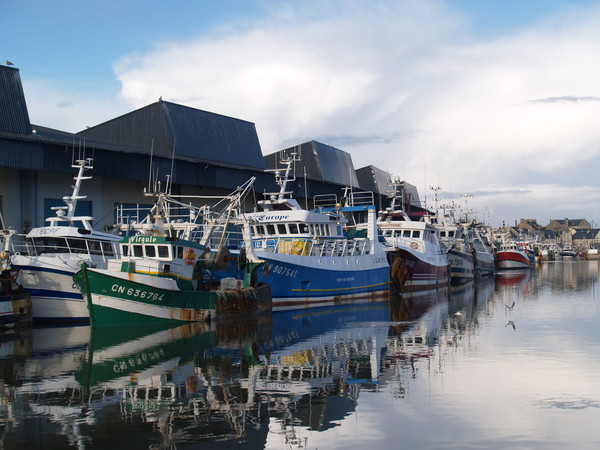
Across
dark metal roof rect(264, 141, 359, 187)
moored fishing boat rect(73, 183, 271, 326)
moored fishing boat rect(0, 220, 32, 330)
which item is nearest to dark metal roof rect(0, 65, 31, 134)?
moored fishing boat rect(0, 220, 32, 330)

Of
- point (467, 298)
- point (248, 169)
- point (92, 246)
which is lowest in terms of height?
point (467, 298)

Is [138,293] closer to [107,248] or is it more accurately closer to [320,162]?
[107,248]

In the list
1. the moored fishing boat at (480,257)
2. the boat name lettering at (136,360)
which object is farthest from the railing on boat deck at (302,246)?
the moored fishing boat at (480,257)

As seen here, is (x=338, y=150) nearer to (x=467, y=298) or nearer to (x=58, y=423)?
(x=467, y=298)

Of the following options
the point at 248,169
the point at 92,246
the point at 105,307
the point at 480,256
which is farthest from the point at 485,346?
the point at 480,256

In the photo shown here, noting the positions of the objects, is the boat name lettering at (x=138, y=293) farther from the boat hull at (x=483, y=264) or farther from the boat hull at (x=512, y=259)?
the boat hull at (x=512, y=259)

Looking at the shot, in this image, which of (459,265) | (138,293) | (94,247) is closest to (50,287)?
(94,247)

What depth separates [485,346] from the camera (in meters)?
17.0

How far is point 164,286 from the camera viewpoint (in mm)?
20484

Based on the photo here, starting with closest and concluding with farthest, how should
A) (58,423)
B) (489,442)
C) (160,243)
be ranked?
(489,442) → (58,423) → (160,243)

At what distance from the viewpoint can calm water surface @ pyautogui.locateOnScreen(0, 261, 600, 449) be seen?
9148mm

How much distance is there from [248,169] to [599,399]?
101ft

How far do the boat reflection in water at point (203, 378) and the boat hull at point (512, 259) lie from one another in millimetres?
57085

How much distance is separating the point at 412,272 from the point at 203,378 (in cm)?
2754
